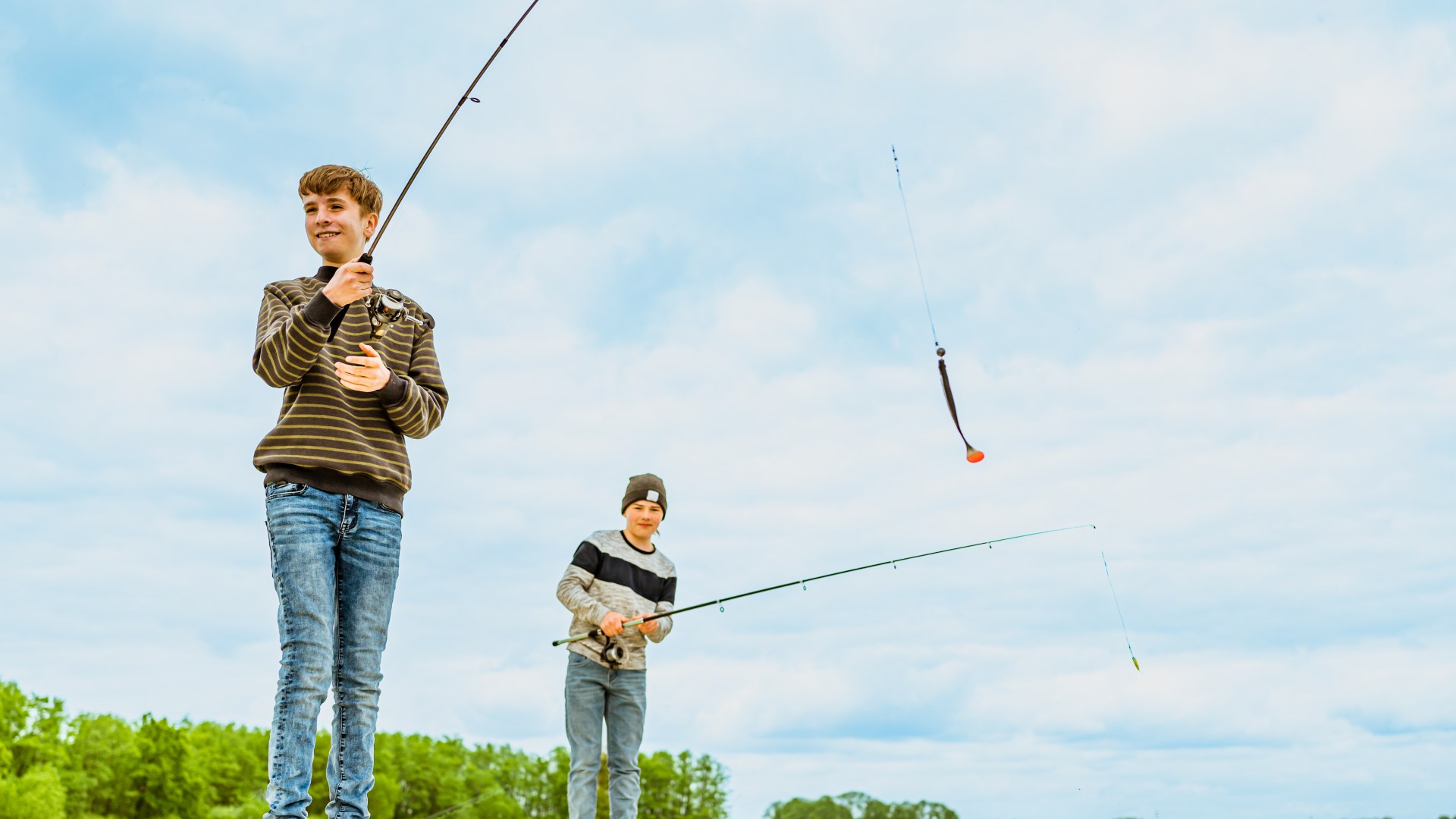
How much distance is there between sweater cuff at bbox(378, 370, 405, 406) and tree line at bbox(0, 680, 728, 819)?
37.2 meters

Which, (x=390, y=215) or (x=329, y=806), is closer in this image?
(x=329, y=806)

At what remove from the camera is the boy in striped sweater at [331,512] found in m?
3.71

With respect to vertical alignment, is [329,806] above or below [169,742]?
below

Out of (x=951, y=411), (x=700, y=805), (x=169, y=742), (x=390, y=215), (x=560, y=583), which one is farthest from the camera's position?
(x=169, y=742)

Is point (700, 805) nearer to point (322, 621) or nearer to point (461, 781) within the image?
point (461, 781)

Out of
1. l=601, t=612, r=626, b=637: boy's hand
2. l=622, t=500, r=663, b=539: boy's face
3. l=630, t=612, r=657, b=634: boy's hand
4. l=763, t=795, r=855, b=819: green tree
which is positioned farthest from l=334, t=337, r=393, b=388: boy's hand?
l=763, t=795, r=855, b=819: green tree

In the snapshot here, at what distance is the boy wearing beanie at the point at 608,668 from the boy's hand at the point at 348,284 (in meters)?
3.63

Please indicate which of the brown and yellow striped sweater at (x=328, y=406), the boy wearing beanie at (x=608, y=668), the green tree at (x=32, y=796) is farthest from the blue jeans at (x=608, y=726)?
the green tree at (x=32, y=796)

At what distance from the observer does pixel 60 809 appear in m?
42.5

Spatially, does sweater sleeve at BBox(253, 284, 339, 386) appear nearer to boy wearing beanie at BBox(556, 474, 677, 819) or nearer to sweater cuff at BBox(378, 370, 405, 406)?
sweater cuff at BBox(378, 370, 405, 406)

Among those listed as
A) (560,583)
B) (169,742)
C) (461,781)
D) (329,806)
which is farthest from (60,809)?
(329,806)

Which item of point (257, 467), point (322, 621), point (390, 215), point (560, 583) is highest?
point (390, 215)

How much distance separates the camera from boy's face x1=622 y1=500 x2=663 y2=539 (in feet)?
25.6

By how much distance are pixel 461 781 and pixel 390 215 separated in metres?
59.5
